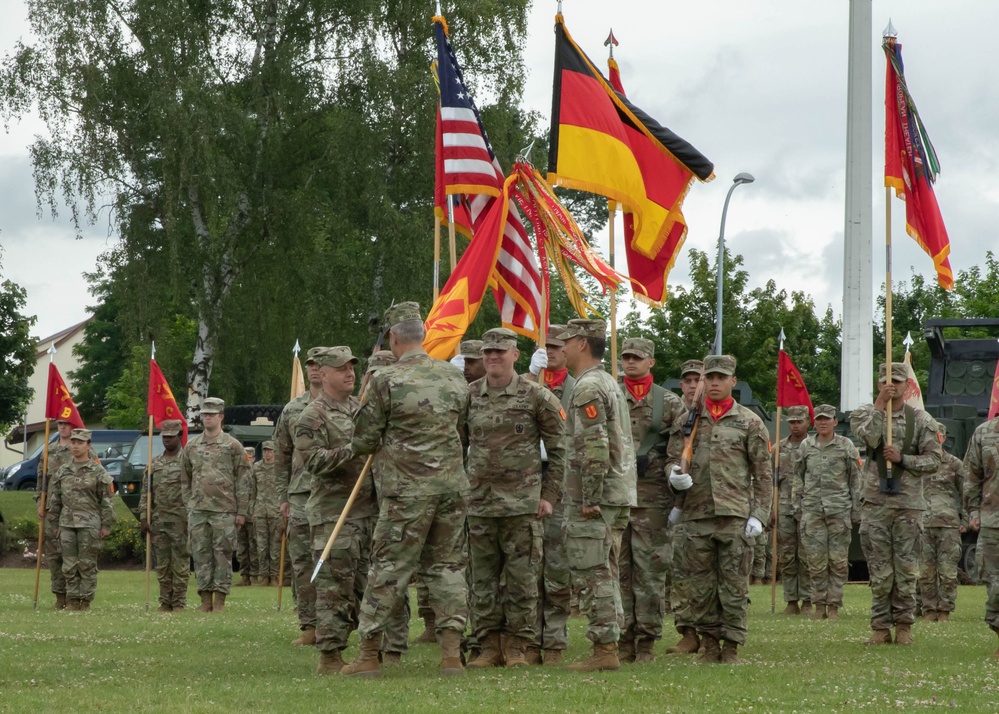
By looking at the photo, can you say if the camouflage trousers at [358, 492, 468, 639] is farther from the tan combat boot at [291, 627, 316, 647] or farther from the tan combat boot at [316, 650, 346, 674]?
the tan combat boot at [291, 627, 316, 647]

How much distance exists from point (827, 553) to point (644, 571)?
614 centimetres

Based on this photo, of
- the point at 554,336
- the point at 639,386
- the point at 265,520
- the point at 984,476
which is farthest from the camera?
the point at 265,520

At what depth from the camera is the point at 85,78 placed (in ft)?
99.8

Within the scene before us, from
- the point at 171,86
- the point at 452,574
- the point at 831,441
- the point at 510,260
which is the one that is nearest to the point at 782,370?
the point at 831,441

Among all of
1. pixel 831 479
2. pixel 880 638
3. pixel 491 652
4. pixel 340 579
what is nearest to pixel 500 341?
pixel 340 579

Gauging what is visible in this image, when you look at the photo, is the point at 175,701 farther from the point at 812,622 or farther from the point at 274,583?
the point at 274,583

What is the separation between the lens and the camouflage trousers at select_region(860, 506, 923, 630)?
12023 millimetres

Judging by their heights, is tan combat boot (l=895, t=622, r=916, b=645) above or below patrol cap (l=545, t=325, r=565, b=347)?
below

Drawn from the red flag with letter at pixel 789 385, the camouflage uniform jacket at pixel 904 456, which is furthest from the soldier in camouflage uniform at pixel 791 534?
the camouflage uniform jacket at pixel 904 456

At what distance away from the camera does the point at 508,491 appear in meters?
9.83

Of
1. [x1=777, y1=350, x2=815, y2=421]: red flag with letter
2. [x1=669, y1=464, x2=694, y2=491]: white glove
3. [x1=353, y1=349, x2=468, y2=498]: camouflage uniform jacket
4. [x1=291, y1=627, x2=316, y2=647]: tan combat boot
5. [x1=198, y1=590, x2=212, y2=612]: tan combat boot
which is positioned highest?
[x1=777, y1=350, x2=815, y2=421]: red flag with letter

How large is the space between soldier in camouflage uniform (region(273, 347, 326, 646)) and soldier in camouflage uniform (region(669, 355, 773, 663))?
9.71ft

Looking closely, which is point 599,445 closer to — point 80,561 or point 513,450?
point 513,450

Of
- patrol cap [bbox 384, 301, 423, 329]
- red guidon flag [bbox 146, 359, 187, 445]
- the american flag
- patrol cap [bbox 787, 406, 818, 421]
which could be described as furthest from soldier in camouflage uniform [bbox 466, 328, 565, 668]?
red guidon flag [bbox 146, 359, 187, 445]
